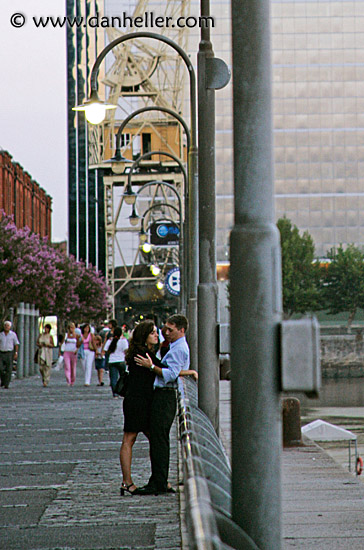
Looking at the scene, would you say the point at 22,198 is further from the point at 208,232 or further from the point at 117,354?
the point at 208,232

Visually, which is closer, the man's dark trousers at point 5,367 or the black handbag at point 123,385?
the black handbag at point 123,385

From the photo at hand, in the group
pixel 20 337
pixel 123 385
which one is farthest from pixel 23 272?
pixel 123 385

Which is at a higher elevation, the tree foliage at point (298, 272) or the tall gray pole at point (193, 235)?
the tree foliage at point (298, 272)

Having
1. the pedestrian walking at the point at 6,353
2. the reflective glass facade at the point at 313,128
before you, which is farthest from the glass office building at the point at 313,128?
the pedestrian walking at the point at 6,353

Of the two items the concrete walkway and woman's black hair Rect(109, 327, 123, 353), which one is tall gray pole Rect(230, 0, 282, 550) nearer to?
the concrete walkway

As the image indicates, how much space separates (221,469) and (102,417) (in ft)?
41.1

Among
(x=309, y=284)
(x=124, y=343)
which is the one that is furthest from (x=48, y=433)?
(x=309, y=284)

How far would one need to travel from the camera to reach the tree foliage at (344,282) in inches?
4067

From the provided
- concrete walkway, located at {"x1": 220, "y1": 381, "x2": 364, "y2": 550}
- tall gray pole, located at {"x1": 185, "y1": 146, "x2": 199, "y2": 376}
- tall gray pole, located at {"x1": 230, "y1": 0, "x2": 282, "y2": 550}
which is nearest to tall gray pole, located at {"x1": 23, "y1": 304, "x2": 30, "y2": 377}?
tall gray pole, located at {"x1": 185, "y1": 146, "x2": 199, "y2": 376}

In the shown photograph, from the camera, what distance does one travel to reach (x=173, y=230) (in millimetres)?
41188

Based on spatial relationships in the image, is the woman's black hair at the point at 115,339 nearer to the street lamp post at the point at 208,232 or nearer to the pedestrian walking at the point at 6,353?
the pedestrian walking at the point at 6,353

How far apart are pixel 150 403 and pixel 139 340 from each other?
660 millimetres

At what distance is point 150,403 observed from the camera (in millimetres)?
10703

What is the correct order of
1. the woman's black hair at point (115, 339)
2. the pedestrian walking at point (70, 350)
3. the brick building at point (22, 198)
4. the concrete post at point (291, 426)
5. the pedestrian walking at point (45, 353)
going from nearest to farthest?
the concrete post at point (291, 426) → the woman's black hair at point (115, 339) → the pedestrian walking at point (70, 350) → the pedestrian walking at point (45, 353) → the brick building at point (22, 198)
